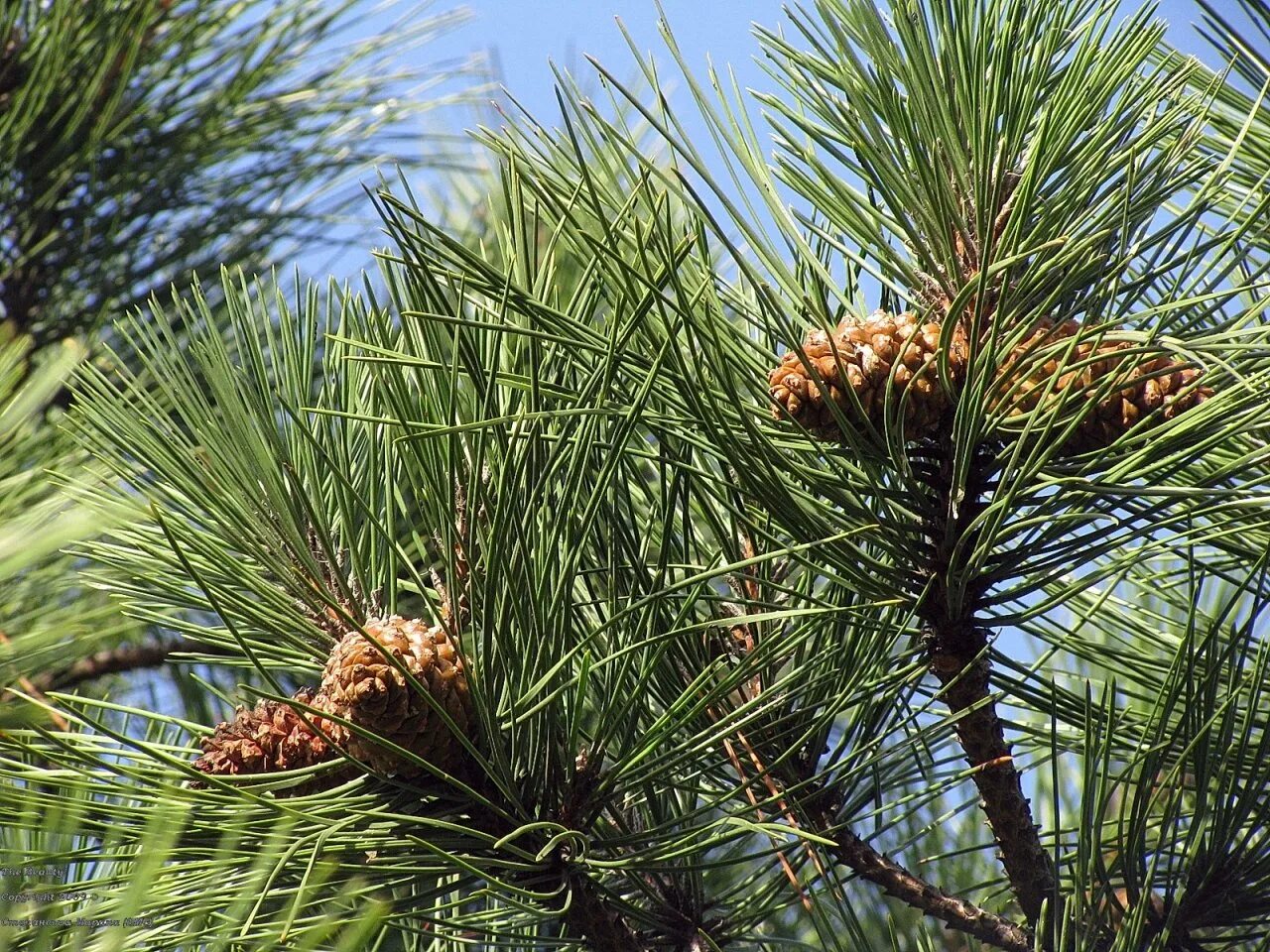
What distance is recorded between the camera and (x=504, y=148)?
0.63 metres

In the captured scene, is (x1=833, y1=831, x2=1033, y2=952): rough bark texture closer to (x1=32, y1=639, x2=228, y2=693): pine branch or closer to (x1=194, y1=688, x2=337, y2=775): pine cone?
(x1=194, y1=688, x2=337, y2=775): pine cone

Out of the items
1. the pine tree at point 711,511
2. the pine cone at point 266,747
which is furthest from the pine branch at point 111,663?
the pine cone at point 266,747

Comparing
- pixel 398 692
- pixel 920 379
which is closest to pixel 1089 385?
pixel 920 379

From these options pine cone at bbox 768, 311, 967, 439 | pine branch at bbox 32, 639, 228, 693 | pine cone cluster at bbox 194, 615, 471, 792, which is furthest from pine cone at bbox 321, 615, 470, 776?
pine branch at bbox 32, 639, 228, 693

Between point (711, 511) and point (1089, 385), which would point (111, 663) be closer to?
point (711, 511)

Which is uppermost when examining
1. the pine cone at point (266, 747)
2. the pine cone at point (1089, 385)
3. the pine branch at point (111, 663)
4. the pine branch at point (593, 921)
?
the pine cone at point (1089, 385)

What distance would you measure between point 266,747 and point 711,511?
0.29 m

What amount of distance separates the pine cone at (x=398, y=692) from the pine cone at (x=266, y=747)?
0.12 ft

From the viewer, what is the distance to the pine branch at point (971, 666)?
2.17ft

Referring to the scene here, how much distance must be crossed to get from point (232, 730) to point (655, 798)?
0.25 meters

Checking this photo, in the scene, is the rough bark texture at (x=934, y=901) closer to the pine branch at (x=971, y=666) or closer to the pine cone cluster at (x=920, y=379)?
the pine branch at (x=971, y=666)

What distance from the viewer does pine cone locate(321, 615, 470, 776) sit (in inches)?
23.9

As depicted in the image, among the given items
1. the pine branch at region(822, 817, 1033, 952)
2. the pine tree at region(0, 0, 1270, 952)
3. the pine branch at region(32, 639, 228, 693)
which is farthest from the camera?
the pine branch at region(32, 639, 228, 693)

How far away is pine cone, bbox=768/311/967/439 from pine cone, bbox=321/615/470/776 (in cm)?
21
